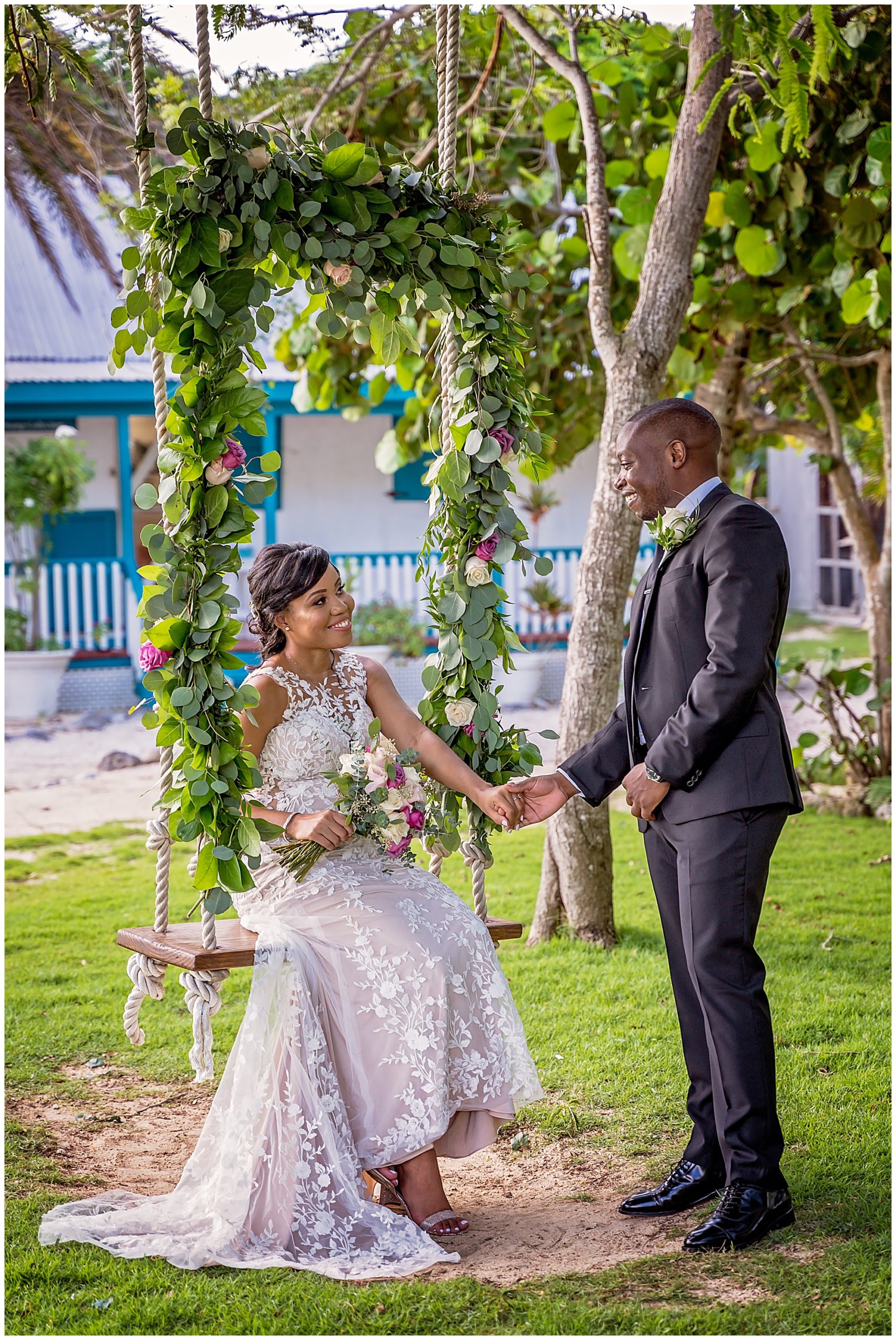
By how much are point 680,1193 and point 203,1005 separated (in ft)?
4.57

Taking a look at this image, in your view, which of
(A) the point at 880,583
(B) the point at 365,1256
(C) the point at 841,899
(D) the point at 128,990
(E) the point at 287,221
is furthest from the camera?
(A) the point at 880,583

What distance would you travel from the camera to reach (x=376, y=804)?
11.8 feet

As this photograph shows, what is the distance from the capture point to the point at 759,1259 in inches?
126

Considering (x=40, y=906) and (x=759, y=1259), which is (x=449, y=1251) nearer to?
(x=759, y=1259)

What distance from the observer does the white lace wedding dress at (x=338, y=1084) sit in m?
3.26

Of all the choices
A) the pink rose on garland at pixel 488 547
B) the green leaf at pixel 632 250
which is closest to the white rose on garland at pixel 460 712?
the pink rose on garland at pixel 488 547

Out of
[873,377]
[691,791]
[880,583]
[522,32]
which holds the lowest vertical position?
[691,791]

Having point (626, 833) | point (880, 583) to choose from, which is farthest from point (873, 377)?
point (626, 833)

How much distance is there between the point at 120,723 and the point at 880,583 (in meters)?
7.58

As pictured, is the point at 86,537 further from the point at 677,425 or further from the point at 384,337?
the point at 677,425

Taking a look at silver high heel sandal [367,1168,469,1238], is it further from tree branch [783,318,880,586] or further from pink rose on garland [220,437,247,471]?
tree branch [783,318,880,586]

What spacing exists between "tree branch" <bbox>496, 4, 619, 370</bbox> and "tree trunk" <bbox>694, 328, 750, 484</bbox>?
2390mm

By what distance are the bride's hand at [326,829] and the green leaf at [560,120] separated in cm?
469

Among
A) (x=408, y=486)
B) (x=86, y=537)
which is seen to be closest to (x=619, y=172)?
(x=408, y=486)
